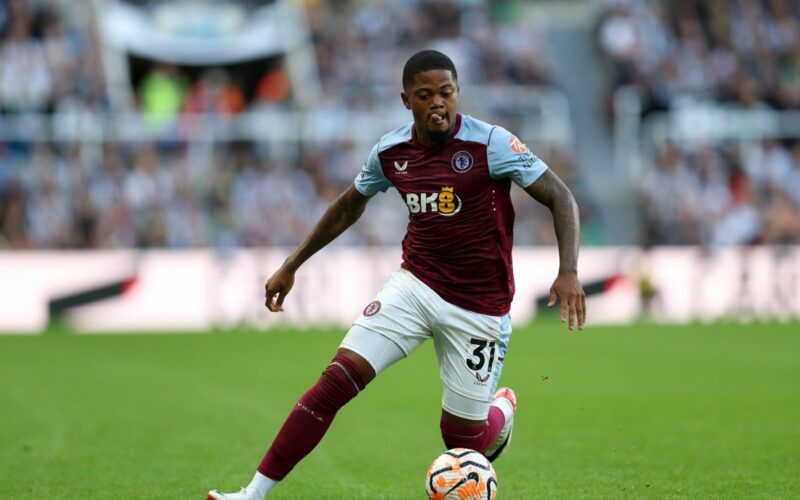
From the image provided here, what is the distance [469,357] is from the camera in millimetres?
6766

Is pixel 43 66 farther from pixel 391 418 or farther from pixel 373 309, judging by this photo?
pixel 373 309

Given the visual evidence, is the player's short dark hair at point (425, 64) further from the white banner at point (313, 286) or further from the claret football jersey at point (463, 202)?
the white banner at point (313, 286)

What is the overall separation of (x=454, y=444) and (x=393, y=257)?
13436 millimetres

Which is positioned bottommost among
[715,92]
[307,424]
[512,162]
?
[307,424]

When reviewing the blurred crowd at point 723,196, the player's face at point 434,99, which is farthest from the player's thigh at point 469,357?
the blurred crowd at point 723,196

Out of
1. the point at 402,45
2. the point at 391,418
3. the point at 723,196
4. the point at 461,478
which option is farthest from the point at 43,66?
the point at 461,478

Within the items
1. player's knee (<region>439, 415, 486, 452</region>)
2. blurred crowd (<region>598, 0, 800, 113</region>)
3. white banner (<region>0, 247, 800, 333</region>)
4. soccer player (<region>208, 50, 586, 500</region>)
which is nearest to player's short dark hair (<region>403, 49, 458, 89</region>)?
soccer player (<region>208, 50, 586, 500</region>)

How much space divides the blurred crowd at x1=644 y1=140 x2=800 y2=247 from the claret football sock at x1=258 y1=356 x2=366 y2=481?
1647 centimetres

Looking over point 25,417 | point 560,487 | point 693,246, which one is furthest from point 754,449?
point 693,246

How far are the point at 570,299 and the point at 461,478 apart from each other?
1.08m

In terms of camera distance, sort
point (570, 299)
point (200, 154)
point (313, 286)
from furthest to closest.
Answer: point (200, 154) < point (313, 286) < point (570, 299)

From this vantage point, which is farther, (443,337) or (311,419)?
(443,337)

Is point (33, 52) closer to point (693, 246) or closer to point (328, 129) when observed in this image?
point (328, 129)

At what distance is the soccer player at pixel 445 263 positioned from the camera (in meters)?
6.51
